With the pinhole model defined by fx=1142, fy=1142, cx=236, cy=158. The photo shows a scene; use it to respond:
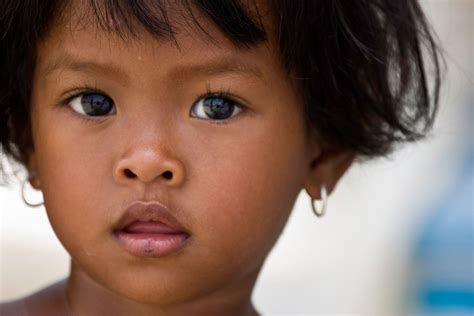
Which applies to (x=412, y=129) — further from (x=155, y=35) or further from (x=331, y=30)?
(x=155, y=35)

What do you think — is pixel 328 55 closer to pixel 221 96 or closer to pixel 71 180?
pixel 221 96

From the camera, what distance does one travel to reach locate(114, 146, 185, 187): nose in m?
1.51

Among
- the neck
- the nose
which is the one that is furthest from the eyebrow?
the neck

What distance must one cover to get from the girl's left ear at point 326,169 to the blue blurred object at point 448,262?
1546 millimetres

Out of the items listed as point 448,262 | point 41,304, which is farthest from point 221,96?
point 448,262

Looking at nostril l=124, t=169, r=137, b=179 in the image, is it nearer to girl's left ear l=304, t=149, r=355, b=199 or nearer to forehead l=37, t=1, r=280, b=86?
forehead l=37, t=1, r=280, b=86

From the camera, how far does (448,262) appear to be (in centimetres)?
341

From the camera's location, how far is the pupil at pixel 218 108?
1604 millimetres

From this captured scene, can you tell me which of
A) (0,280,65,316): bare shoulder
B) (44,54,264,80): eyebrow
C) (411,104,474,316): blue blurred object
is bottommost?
(411,104,474,316): blue blurred object

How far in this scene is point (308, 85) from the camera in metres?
1.72

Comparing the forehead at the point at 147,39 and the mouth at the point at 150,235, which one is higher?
the forehead at the point at 147,39

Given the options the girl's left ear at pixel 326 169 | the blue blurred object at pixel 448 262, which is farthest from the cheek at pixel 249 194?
the blue blurred object at pixel 448 262

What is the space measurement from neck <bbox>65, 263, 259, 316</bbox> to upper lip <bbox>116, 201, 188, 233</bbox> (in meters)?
0.16

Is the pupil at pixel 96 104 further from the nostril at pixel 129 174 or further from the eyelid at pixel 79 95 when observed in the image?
the nostril at pixel 129 174
